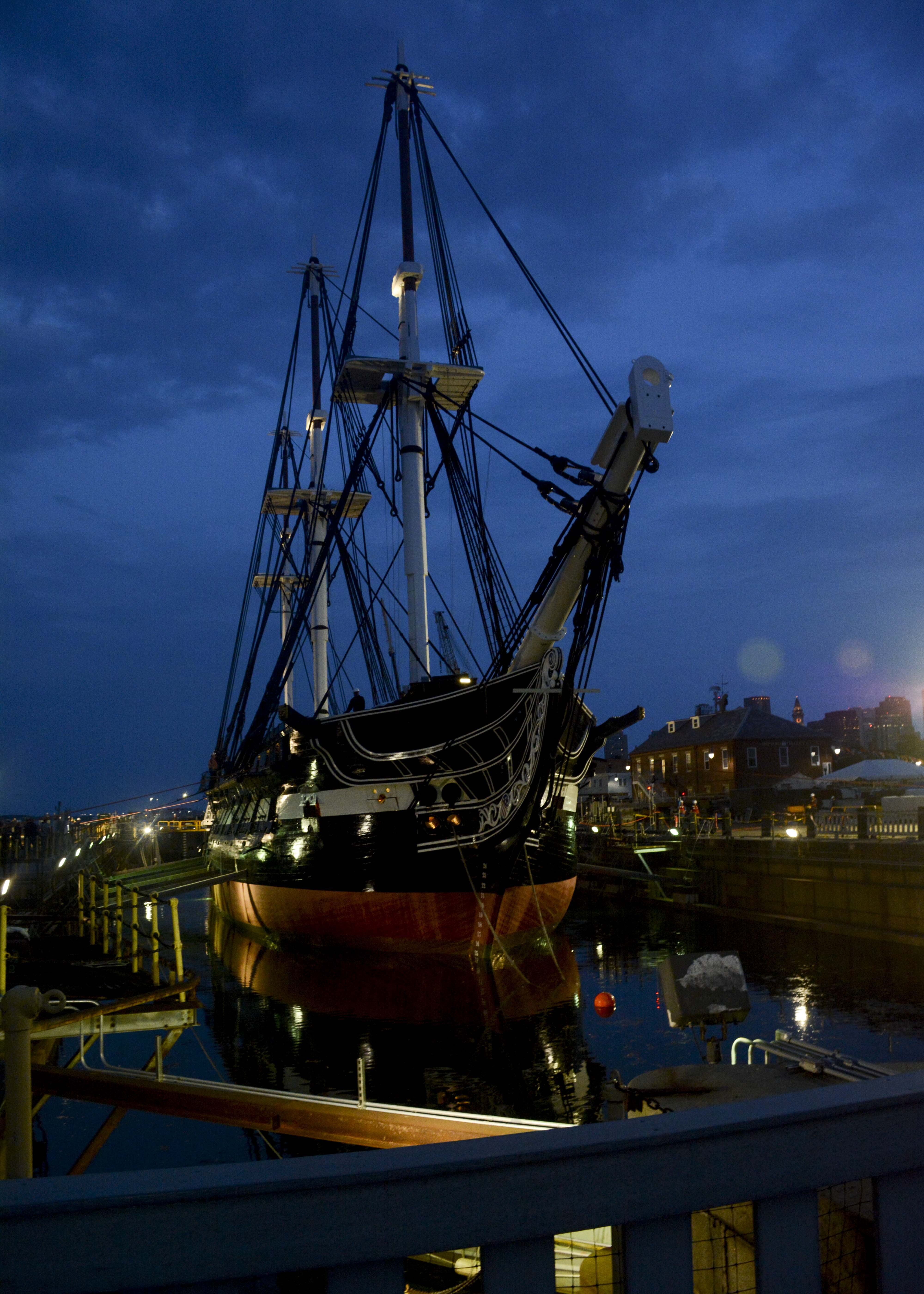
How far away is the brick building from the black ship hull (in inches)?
1539

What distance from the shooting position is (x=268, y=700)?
2758 cm

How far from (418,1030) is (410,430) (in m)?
15.0

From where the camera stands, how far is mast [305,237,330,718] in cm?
3631

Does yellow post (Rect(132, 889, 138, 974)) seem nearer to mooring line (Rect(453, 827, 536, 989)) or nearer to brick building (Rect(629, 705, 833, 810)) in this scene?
mooring line (Rect(453, 827, 536, 989))

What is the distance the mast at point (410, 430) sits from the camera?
22.7 metres

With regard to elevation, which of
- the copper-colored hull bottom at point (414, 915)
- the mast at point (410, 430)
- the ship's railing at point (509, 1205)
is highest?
the mast at point (410, 430)

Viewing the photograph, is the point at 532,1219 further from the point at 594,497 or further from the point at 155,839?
the point at 155,839

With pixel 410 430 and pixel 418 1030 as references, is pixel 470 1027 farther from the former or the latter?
pixel 410 430

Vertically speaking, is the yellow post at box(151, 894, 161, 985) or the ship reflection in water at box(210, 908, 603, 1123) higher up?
the yellow post at box(151, 894, 161, 985)

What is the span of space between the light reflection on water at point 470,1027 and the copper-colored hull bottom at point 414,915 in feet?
1.89

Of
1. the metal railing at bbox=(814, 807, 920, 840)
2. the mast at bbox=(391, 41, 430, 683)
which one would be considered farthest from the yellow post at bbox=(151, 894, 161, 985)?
the metal railing at bbox=(814, 807, 920, 840)

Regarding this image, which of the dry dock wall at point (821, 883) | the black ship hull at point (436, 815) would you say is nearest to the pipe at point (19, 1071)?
the black ship hull at point (436, 815)

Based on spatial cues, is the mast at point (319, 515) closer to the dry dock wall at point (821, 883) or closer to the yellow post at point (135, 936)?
the dry dock wall at point (821, 883)

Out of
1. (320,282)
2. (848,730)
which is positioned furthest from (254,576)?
(848,730)
